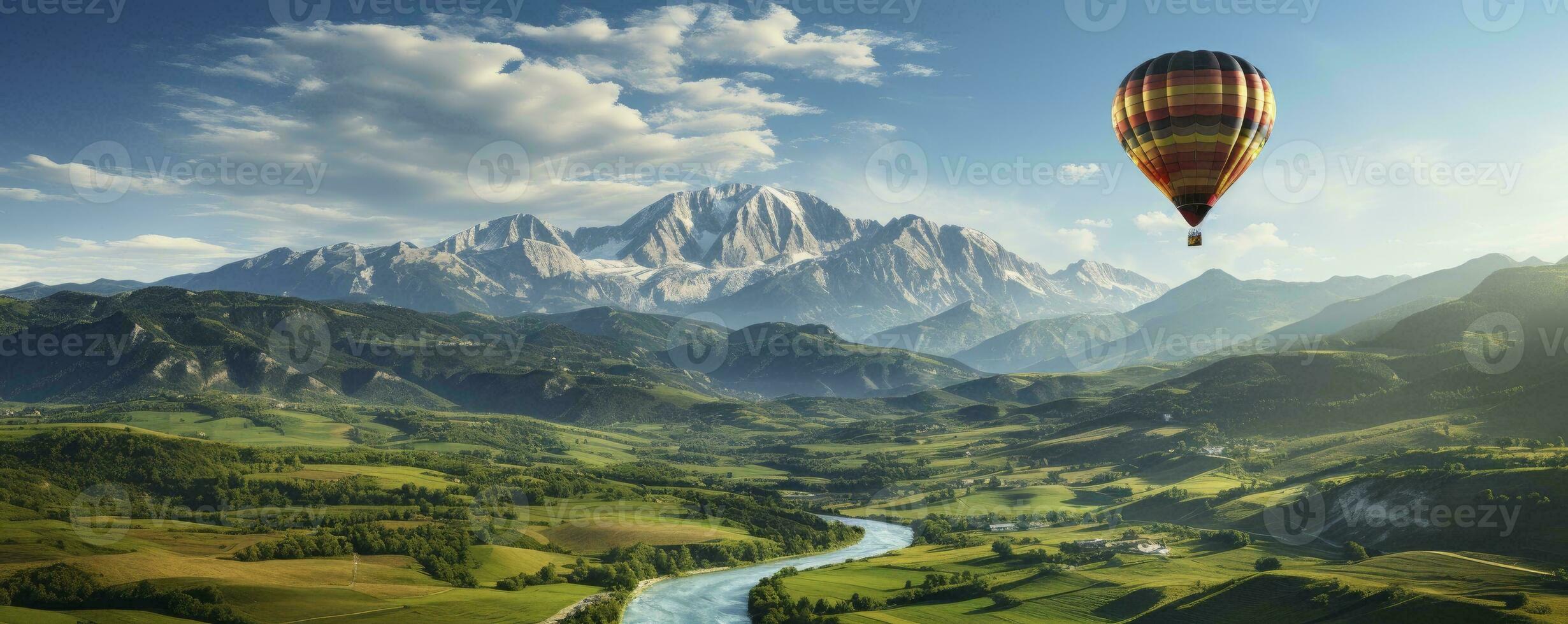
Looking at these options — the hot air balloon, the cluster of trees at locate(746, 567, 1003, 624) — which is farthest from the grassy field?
the hot air balloon

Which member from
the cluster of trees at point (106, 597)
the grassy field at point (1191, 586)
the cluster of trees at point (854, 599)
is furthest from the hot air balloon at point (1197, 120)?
the cluster of trees at point (106, 597)

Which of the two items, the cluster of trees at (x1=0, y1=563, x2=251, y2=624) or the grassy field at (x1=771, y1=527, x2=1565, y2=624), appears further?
the cluster of trees at (x1=0, y1=563, x2=251, y2=624)

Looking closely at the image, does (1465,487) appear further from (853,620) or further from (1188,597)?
(853,620)

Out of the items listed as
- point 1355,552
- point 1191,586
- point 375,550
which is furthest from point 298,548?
point 1355,552

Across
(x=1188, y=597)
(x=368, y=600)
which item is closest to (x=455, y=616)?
(x=368, y=600)

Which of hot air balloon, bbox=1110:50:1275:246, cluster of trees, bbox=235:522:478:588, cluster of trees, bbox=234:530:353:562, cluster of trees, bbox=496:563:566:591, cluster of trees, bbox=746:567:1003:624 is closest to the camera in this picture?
hot air balloon, bbox=1110:50:1275:246

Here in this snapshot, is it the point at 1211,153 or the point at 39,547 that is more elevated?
the point at 1211,153

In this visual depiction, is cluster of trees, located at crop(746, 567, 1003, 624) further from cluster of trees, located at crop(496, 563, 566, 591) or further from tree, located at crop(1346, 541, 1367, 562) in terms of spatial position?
tree, located at crop(1346, 541, 1367, 562)
